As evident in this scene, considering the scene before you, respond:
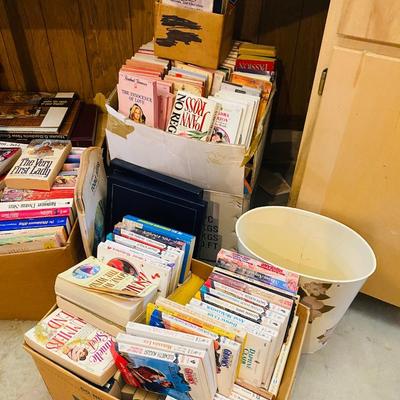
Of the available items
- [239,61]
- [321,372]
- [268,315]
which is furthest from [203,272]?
[239,61]

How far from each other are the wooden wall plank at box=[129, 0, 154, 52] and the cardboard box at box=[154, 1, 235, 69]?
0.34 meters

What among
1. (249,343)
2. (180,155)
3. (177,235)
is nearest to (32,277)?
(177,235)

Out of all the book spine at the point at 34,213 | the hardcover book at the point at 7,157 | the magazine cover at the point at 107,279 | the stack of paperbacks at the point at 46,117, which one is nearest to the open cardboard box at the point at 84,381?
the magazine cover at the point at 107,279

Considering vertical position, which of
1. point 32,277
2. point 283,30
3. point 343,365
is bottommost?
point 343,365

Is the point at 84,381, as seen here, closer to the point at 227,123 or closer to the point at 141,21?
the point at 227,123

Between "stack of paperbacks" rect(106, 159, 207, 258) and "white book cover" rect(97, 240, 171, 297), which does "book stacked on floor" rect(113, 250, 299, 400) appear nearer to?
"white book cover" rect(97, 240, 171, 297)

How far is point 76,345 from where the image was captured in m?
0.89

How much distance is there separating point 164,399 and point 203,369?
178mm

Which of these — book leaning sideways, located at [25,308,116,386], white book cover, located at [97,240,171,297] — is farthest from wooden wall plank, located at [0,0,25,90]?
book leaning sideways, located at [25,308,116,386]

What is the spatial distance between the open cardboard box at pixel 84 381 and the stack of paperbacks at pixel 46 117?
73cm

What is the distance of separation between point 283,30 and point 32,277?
1246 mm

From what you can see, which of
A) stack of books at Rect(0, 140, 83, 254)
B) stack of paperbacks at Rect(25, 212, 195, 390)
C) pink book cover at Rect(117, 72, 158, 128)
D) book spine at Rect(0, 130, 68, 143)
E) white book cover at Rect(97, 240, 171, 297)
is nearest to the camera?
stack of paperbacks at Rect(25, 212, 195, 390)

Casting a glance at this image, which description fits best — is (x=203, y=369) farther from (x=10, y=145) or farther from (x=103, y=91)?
(x=103, y=91)

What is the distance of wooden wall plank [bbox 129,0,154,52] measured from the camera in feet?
4.99
